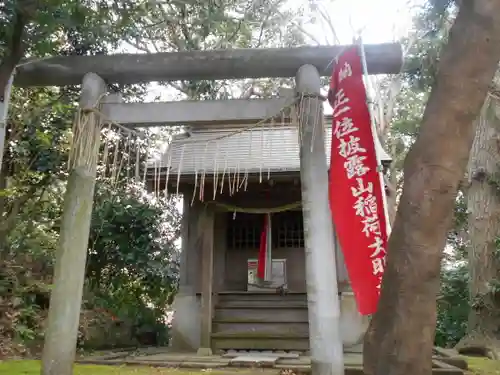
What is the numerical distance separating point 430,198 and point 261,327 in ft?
20.7

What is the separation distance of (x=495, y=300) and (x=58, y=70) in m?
8.20

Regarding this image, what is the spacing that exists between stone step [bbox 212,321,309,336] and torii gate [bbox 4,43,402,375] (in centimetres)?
435

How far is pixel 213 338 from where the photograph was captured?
834cm

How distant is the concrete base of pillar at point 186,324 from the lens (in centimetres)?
875

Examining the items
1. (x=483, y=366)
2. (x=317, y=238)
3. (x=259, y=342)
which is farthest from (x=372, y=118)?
(x=259, y=342)

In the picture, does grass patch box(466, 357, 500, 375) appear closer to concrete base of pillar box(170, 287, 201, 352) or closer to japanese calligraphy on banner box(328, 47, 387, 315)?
japanese calligraphy on banner box(328, 47, 387, 315)

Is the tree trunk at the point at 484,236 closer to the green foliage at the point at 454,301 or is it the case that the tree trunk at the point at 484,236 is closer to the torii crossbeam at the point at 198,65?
the green foliage at the point at 454,301

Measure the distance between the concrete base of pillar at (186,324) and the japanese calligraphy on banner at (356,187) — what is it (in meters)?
5.31

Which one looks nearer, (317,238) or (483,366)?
(317,238)

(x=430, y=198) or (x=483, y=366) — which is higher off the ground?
(x=430, y=198)

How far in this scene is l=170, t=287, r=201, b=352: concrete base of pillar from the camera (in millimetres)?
8750

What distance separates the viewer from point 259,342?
27.1 feet

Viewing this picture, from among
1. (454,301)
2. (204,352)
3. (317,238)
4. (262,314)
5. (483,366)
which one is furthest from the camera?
(454,301)

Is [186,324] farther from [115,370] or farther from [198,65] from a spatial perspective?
[198,65]
